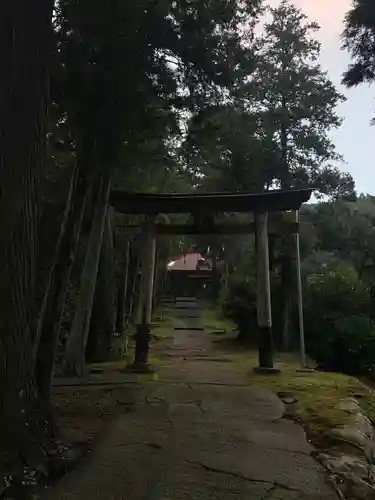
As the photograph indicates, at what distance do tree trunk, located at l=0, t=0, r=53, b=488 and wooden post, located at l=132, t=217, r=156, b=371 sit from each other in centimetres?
524

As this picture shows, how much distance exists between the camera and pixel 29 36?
4.10 m

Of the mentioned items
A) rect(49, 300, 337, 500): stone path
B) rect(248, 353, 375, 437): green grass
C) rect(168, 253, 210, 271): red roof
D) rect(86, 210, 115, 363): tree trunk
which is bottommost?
rect(49, 300, 337, 500): stone path

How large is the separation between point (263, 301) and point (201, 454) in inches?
191

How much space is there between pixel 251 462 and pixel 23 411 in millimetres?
1803

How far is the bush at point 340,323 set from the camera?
42.0 feet

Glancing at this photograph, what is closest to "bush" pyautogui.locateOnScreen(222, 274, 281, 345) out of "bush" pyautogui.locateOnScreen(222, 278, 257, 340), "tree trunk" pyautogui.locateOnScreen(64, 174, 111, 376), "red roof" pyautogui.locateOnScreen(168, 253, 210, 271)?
"bush" pyautogui.locateOnScreen(222, 278, 257, 340)

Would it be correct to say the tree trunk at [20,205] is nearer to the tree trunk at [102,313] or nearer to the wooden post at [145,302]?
the wooden post at [145,302]

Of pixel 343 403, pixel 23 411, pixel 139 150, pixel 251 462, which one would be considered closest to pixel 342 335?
pixel 343 403

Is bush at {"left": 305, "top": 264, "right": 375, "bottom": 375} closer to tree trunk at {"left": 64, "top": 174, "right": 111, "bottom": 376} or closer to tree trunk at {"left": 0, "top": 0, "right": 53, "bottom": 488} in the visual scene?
tree trunk at {"left": 64, "top": 174, "right": 111, "bottom": 376}

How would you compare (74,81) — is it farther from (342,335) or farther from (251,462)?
(342,335)

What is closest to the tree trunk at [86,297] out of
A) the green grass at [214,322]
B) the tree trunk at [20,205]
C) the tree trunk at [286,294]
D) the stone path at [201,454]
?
the stone path at [201,454]

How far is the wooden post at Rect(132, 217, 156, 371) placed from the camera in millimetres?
9594

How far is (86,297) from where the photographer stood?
8.69 metres

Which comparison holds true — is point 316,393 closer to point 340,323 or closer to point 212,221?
point 212,221
